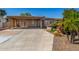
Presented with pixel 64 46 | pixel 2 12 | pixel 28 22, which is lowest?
pixel 64 46

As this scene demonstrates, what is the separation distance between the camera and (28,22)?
3.72m

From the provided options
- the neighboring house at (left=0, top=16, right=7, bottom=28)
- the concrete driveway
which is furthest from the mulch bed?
the neighboring house at (left=0, top=16, right=7, bottom=28)

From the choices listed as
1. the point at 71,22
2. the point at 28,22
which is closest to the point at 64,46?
the point at 71,22

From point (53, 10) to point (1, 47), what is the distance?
3.28 ft

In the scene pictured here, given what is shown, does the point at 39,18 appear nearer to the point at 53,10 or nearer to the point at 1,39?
the point at 53,10

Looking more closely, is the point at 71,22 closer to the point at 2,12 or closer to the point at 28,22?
the point at 28,22

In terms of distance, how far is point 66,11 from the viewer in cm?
356

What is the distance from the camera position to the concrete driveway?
3561mm

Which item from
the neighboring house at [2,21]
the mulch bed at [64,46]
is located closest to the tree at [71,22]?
the mulch bed at [64,46]

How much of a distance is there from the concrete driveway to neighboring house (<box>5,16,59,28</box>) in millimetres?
116

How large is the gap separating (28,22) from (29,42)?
35 cm

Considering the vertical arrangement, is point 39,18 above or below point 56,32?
above
